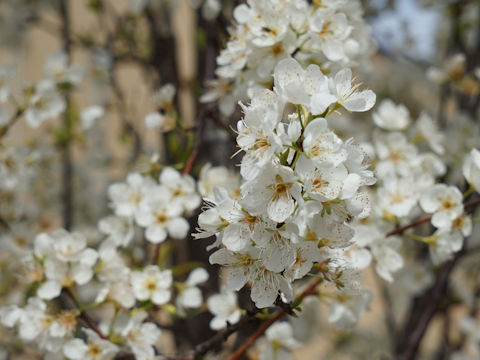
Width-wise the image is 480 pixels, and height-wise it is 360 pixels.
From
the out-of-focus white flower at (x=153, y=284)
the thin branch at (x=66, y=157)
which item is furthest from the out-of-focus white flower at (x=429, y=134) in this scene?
the thin branch at (x=66, y=157)

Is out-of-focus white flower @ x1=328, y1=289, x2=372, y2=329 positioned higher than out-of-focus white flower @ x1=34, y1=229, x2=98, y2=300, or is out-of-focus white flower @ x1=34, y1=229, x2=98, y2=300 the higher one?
out-of-focus white flower @ x1=34, y1=229, x2=98, y2=300

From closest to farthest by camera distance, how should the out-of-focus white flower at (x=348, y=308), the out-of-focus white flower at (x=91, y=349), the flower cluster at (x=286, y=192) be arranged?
the flower cluster at (x=286, y=192) → the out-of-focus white flower at (x=91, y=349) → the out-of-focus white flower at (x=348, y=308)

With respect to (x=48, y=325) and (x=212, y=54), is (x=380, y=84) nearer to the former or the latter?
(x=212, y=54)

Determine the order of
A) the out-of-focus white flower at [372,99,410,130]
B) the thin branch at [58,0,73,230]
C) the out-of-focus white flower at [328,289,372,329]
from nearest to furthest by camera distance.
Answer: the out-of-focus white flower at [328,289,372,329], the out-of-focus white flower at [372,99,410,130], the thin branch at [58,0,73,230]

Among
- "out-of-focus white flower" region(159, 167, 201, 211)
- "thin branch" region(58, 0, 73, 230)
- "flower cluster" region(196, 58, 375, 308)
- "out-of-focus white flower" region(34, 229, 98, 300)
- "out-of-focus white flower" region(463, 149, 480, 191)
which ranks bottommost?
"thin branch" region(58, 0, 73, 230)

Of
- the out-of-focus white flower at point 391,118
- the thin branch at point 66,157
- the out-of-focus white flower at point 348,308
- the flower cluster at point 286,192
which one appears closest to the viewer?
the flower cluster at point 286,192

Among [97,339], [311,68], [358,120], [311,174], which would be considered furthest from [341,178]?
[358,120]

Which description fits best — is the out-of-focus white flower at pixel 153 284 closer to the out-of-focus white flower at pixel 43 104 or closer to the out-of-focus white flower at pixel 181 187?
the out-of-focus white flower at pixel 181 187

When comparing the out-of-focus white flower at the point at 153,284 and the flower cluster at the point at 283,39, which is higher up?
the flower cluster at the point at 283,39

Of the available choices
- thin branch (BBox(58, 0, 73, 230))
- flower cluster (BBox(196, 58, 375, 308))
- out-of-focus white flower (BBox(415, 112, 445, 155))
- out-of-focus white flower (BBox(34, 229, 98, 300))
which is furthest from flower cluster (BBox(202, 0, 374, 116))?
thin branch (BBox(58, 0, 73, 230))

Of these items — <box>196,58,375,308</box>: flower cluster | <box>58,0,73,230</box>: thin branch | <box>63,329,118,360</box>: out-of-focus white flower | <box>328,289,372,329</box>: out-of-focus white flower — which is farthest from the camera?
<box>58,0,73,230</box>: thin branch

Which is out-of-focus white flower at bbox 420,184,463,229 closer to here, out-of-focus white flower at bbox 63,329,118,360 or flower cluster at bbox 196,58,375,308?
flower cluster at bbox 196,58,375,308
